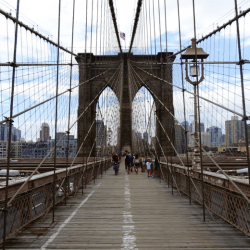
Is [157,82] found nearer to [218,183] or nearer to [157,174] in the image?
[157,174]

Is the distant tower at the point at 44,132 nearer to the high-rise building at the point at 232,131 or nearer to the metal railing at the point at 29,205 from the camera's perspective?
the high-rise building at the point at 232,131

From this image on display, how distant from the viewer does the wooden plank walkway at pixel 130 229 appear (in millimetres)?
3246

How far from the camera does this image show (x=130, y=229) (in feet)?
12.6

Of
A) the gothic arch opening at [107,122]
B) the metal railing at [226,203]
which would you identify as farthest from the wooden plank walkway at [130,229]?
the gothic arch opening at [107,122]

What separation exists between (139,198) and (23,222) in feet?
9.91

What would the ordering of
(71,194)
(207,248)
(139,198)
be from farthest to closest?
(71,194)
(139,198)
(207,248)

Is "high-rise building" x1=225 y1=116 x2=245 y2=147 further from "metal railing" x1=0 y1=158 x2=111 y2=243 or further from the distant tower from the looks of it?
"metal railing" x1=0 y1=158 x2=111 y2=243

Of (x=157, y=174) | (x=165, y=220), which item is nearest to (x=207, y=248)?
(x=165, y=220)

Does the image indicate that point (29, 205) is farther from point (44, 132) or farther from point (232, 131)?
Result: point (232, 131)

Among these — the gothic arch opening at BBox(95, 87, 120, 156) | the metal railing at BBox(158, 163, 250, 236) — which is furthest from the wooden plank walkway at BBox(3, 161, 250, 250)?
the gothic arch opening at BBox(95, 87, 120, 156)

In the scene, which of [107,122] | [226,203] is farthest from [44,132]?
[226,203]

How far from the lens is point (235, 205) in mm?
3648

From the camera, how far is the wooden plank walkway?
3246 millimetres

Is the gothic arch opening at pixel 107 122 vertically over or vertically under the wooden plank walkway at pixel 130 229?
over
